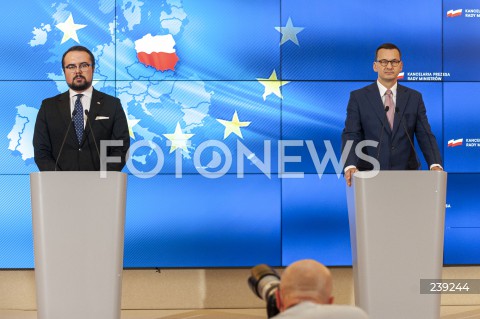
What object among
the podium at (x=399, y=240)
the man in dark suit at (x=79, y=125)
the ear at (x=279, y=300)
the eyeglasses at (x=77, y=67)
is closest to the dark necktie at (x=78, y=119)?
the man in dark suit at (x=79, y=125)

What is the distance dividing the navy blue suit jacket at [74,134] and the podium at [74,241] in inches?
17.3

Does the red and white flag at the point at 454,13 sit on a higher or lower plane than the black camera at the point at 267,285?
higher

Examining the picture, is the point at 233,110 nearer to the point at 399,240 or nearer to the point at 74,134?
the point at 74,134

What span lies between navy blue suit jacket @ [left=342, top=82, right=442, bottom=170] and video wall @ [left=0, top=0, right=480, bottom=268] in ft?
4.03

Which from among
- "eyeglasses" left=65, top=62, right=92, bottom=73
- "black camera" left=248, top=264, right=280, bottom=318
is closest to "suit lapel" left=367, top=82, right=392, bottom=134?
"eyeglasses" left=65, top=62, right=92, bottom=73

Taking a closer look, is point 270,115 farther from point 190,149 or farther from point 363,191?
point 363,191

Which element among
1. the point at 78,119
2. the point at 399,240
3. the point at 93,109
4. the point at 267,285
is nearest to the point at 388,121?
the point at 399,240

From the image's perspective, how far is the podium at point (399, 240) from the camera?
5.01 m

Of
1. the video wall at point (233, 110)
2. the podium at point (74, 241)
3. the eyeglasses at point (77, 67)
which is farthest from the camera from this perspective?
the video wall at point (233, 110)

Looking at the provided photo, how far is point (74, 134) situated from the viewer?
553 centimetres

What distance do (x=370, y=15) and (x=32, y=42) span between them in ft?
8.99

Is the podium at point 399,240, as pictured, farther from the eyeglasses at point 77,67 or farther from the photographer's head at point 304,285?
the photographer's head at point 304,285

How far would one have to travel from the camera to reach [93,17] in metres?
6.81

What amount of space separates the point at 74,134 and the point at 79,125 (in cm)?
8
